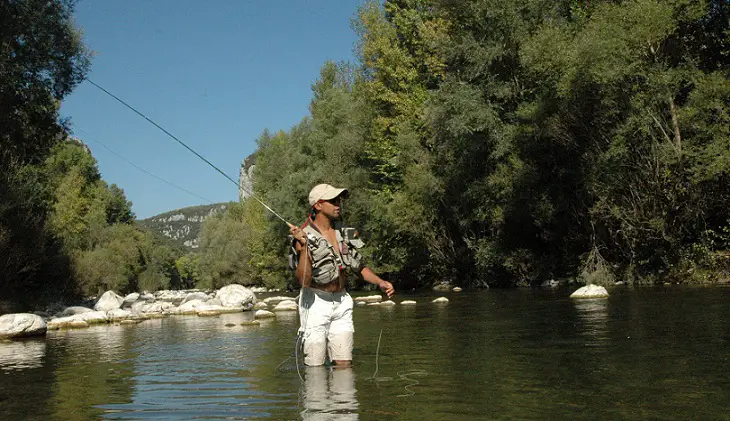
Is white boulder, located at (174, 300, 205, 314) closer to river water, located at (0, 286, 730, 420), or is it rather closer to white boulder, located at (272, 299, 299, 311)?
white boulder, located at (272, 299, 299, 311)

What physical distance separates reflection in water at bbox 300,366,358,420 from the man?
272 mm

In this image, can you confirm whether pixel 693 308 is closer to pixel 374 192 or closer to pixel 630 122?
pixel 630 122

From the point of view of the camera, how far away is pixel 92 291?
50938 mm

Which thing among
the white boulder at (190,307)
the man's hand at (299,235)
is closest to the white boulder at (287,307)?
the white boulder at (190,307)

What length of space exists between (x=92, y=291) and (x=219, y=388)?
47.3m

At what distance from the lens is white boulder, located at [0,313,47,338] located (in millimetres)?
15820

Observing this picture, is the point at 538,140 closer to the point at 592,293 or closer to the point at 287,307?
the point at 592,293

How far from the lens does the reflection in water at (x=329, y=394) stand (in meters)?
5.68

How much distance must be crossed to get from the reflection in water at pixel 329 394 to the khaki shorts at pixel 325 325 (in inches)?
7.2

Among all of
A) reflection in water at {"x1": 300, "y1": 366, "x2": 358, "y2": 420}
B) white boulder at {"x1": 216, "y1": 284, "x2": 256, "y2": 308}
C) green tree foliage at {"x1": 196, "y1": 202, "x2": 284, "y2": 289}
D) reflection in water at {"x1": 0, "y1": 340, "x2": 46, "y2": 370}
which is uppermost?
green tree foliage at {"x1": 196, "y1": 202, "x2": 284, "y2": 289}

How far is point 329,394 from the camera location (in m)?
6.56

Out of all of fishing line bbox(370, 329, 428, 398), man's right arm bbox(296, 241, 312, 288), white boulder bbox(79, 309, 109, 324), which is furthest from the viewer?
white boulder bbox(79, 309, 109, 324)

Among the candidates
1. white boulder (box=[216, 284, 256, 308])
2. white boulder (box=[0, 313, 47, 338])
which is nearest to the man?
white boulder (box=[0, 313, 47, 338])

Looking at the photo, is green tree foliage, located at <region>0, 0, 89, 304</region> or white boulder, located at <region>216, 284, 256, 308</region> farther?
white boulder, located at <region>216, 284, 256, 308</region>
